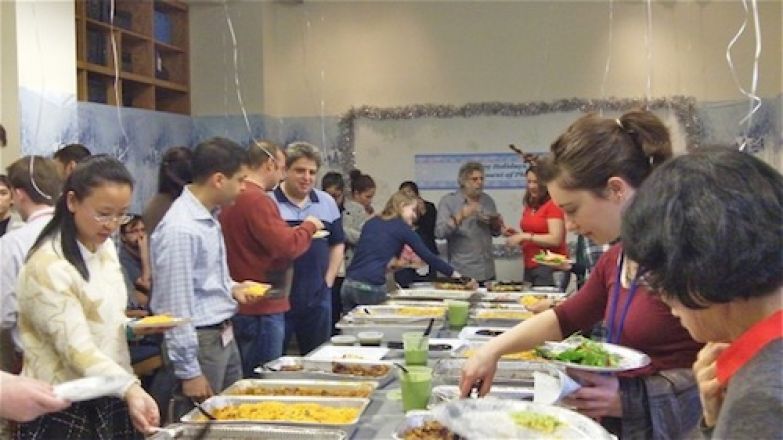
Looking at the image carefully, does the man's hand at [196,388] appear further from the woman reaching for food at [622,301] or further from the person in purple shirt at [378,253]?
the person in purple shirt at [378,253]

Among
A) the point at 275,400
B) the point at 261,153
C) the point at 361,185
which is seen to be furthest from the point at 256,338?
the point at 361,185

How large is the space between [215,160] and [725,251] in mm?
→ 1883

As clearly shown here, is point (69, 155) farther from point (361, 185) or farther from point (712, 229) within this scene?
point (712, 229)

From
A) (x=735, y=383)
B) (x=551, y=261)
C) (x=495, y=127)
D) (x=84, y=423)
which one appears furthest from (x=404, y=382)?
(x=495, y=127)

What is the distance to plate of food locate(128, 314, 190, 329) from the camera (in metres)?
1.86

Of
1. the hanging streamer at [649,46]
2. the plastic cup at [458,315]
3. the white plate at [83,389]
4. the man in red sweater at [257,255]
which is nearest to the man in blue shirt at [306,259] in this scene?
the man in red sweater at [257,255]

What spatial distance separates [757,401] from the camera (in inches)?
26.8

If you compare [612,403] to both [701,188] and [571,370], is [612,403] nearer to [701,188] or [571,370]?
[571,370]

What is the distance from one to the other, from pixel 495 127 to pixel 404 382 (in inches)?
164

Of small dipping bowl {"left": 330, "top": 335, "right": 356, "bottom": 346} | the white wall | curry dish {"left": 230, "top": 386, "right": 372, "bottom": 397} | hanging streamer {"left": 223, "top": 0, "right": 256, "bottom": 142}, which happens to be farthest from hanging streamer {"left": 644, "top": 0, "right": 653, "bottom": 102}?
curry dish {"left": 230, "top": 386, "right": 372, "bottom": 397}

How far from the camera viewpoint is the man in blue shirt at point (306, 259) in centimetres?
329

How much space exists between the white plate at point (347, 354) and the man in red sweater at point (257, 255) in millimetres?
453

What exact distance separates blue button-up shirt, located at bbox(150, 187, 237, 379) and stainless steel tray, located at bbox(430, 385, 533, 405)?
78cm

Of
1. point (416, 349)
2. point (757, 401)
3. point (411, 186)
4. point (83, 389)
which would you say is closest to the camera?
point (757, 401)
